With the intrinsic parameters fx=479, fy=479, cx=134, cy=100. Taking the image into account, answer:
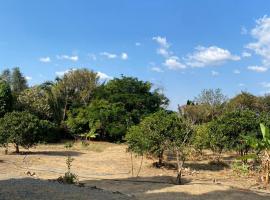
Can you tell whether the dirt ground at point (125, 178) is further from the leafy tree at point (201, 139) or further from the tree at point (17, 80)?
the tree at point (17, 80)

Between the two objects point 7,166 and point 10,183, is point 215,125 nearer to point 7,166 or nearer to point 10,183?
point 7,166

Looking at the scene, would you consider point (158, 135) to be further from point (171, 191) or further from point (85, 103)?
point (85, 103)

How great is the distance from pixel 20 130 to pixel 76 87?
2350cm

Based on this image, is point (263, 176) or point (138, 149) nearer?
point (263, 176)

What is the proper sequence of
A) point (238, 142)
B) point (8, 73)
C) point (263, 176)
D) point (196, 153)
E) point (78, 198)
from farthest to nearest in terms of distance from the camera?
point (8, 73) < point (196, 153) < point (238, 142) < point (263, 176) < point (78, 198)

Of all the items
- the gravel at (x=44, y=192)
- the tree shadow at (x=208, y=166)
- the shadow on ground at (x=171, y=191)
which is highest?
the tree shadow at (x=208, y=166)

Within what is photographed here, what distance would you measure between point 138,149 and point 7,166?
20.5ft

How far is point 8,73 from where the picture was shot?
56344 mm

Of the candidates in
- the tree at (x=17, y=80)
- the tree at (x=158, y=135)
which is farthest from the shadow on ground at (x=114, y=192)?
the tree at (x=17, y=80)

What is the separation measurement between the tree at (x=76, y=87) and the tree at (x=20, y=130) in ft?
56.9

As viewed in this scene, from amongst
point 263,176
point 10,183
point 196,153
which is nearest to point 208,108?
point 196,153

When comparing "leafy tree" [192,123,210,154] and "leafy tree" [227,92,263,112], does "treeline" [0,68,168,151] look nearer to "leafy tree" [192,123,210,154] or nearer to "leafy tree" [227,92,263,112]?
"leafy tree" [192,123,210,154]

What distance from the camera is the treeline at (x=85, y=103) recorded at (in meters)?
39.0

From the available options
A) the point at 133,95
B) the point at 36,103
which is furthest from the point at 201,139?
the point at 36,103
